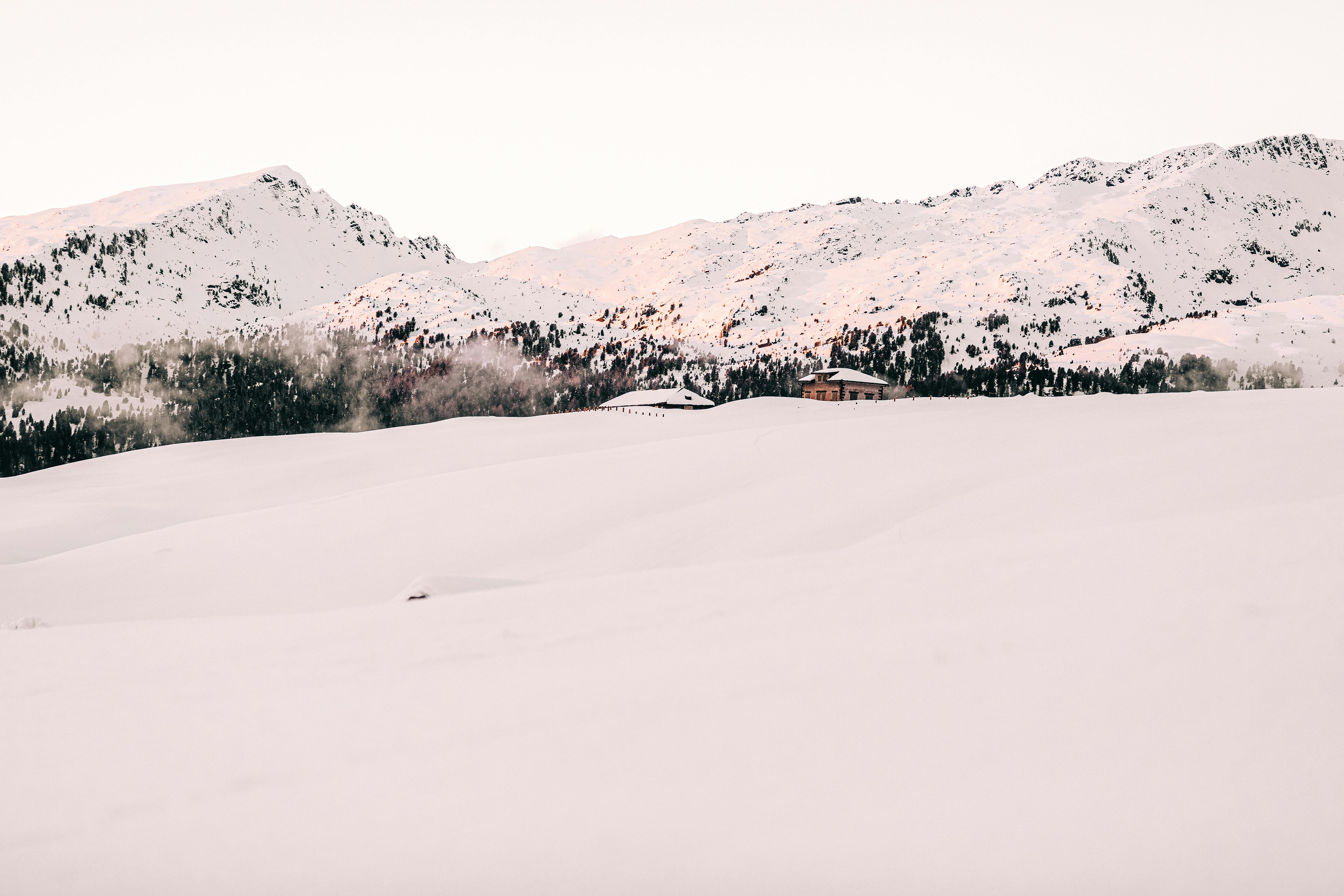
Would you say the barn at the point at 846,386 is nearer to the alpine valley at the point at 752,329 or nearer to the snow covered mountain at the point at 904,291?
the alpine valley at the point at 752,329

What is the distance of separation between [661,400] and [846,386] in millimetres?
13415

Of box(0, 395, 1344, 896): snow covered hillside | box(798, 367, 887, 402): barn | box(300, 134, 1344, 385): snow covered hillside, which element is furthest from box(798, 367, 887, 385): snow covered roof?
box(0, 395, 1344, 896): snow covered hillside

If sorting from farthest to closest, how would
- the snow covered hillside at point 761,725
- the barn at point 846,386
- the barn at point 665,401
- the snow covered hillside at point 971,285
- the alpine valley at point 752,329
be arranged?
the snow covered hillside at point 971,285 → the alpine valley at point 752,329 → the barn at point 846,386 → the barn at point 665,401 → the snow covered hillside at point 761,725

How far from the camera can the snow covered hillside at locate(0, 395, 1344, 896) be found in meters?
2.44

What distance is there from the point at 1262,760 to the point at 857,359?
355ft

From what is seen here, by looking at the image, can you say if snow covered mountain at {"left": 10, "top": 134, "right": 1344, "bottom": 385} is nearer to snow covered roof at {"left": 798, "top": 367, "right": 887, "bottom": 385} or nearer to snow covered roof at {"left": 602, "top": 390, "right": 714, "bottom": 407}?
snow covered roof at {"left": 798, "top": 367, "right": 887, "bottom": 385}

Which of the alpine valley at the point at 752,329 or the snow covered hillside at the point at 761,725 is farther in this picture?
the alpine valley at the point at 752,329

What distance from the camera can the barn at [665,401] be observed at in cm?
5788

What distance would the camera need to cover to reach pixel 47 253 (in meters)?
200

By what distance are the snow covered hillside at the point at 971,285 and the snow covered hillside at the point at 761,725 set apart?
8933 centimetres

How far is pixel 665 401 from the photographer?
58.0m

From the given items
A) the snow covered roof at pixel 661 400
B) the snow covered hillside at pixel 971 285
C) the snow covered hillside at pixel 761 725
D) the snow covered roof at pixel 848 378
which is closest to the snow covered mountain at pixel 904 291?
the snow covered hillside at pixel 971 285

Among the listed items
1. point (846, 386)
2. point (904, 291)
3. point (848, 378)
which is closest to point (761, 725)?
point (848, 378)

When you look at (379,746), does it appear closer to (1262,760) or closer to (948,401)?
(1262,760)
